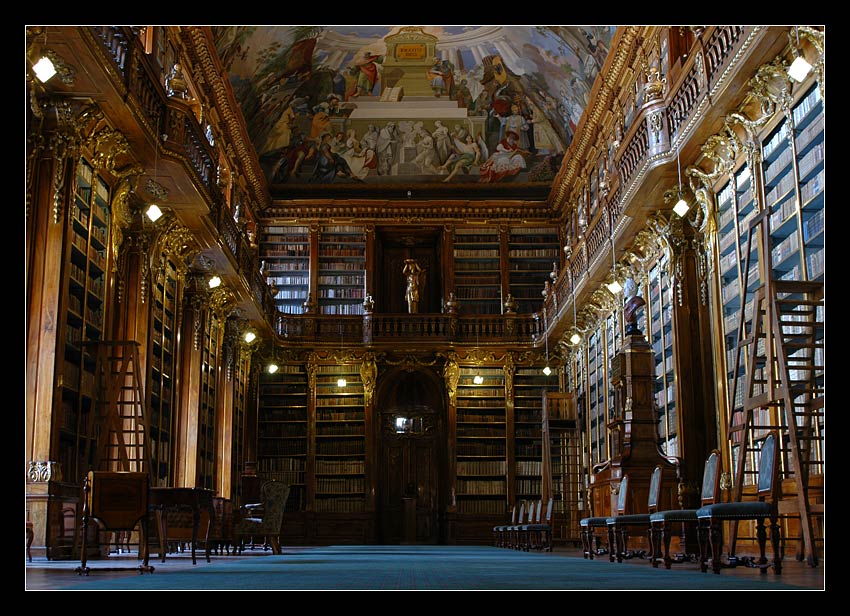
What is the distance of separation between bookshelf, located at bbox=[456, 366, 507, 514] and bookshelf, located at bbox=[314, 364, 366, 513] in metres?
1.94

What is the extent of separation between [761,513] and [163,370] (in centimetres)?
891

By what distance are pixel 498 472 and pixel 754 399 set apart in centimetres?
1198

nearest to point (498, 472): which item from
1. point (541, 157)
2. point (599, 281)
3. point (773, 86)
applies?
point (599, 281)

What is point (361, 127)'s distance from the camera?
1939 cm

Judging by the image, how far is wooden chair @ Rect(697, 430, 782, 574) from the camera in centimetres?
576

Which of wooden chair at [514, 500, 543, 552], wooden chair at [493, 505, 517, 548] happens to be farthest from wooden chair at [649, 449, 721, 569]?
wooden chair at [493, 505, 517, 548]

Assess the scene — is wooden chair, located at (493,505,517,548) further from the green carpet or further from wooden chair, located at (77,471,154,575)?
wooden chair, located at (77,471,154,575)

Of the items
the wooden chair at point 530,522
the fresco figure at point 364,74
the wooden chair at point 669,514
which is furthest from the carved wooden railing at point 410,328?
the wooden chair at point 669,514

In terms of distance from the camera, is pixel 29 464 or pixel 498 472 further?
pixel 498 472

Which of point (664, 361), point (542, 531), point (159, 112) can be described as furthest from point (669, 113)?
point (542, 531)

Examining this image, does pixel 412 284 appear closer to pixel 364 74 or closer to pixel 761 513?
pixel 364 74

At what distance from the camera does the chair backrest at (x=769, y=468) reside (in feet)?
19.6

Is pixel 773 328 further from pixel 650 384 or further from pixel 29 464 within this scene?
pixel 29 464
